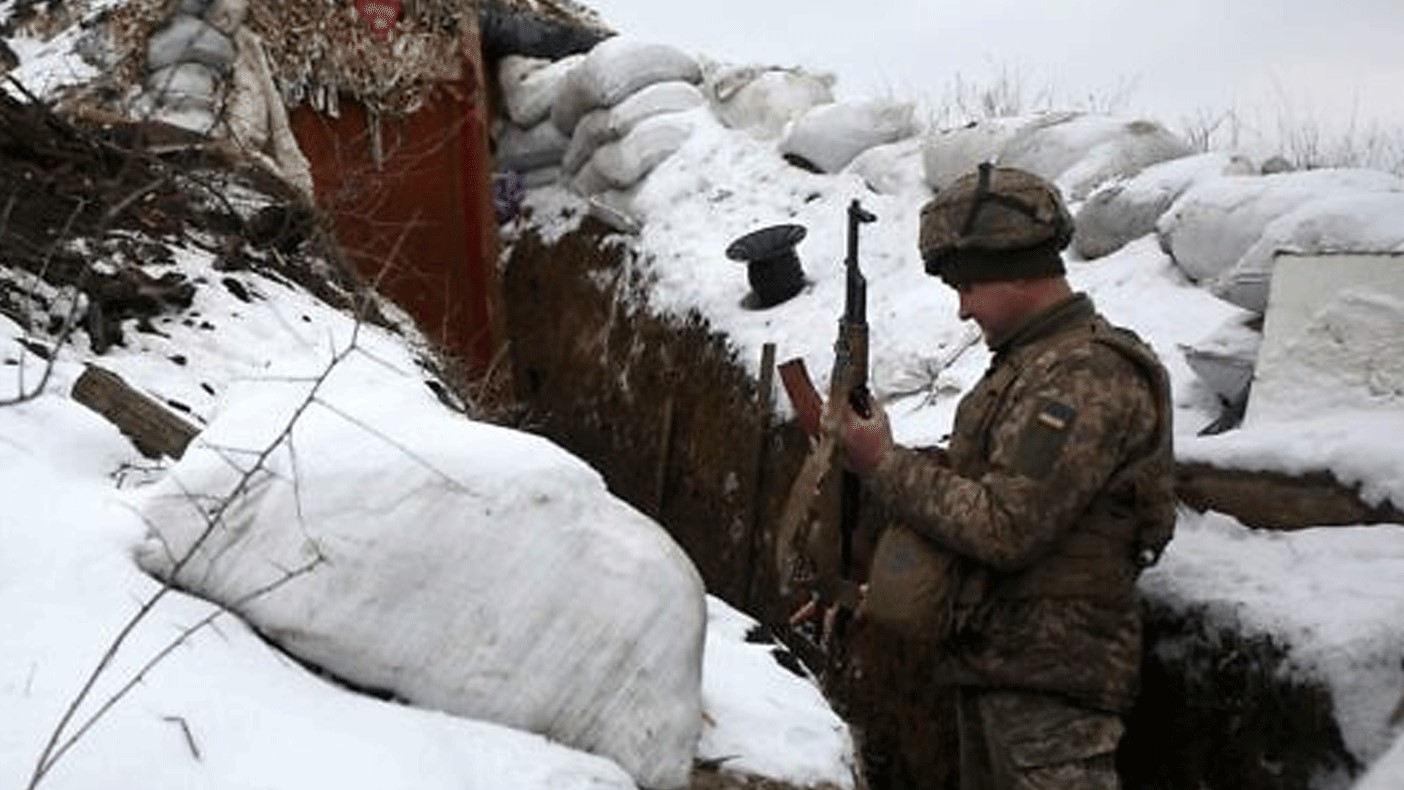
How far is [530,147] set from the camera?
779 centimetres

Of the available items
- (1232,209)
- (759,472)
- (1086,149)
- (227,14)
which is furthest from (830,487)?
(227,14)

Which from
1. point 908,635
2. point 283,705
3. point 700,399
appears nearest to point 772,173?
point 700,399

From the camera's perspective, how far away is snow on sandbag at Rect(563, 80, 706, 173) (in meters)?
7.03

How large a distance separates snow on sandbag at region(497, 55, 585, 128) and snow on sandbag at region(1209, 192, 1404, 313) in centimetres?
485

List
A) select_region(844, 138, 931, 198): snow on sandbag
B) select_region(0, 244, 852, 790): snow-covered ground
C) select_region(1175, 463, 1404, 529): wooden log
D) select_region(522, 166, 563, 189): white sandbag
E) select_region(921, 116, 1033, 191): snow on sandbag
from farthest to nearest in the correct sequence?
select_region(522, 166, 563, 189): white sandbag
select_region(844, 138, 931, 198): snow on sandbag
select_region(921, 116, 1033, 191): snow on sandbag
select_region(1175, 463, 1404, 529): wooden log
select_region(0, 244, 852, 790): snow-covered ground

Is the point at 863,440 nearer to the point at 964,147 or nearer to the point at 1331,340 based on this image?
the point at 1331,340

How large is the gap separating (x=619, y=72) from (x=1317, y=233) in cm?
444

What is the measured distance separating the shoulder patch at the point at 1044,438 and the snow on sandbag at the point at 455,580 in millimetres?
622

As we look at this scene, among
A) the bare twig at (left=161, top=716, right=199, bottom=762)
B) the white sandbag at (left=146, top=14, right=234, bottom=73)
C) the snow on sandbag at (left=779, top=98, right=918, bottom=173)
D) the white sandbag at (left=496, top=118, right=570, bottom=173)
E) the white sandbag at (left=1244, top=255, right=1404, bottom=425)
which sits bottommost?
the white sandbag at (left=496, top=118, right=570, bottom=173)

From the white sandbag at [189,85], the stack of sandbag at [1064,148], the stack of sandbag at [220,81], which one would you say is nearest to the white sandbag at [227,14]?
the stack of sandbag at [220,81]

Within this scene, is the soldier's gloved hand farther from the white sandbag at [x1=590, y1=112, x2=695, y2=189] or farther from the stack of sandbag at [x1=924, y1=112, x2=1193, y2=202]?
the white sandbag at [x1=590, y1=112, x2=695, y2=189]

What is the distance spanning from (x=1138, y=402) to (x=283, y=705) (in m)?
1.37

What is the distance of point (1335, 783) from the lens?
2141 millimetres

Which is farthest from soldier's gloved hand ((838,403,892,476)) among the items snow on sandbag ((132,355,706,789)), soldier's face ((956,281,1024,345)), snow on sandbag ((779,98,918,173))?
snow on sandbag ((779,98,918,173))
